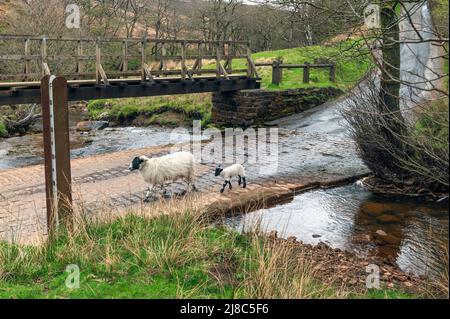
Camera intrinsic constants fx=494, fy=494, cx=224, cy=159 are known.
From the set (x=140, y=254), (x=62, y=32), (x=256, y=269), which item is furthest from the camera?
(x=62, y=32)

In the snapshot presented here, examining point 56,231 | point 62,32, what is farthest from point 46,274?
point 62,32

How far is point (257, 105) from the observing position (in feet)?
66.2

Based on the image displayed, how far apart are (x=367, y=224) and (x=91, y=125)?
1755 cm

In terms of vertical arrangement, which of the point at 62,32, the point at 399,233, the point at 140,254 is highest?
the point at 62,32

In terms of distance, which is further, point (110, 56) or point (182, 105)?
point (182, 105)

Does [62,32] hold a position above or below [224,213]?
above

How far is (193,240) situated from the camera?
5.84 metres

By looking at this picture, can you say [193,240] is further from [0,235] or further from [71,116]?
[71,116]

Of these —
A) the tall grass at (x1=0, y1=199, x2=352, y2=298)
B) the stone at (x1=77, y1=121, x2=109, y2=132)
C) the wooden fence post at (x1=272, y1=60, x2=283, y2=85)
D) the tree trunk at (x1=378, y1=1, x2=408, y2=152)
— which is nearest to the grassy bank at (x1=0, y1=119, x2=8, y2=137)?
the stone at (x1=77, y1=121, x2=109, y2=132)

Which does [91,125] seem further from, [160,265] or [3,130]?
[160,265]

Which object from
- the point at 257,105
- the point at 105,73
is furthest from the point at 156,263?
the point at 257,105

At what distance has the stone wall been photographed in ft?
66.0

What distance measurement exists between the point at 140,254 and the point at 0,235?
134 inches

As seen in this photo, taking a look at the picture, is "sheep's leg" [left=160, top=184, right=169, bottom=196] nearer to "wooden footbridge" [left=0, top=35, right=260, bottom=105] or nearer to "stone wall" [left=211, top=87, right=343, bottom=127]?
"wooden footbridge" [left=0, top=35, right=260, bottom=105]
